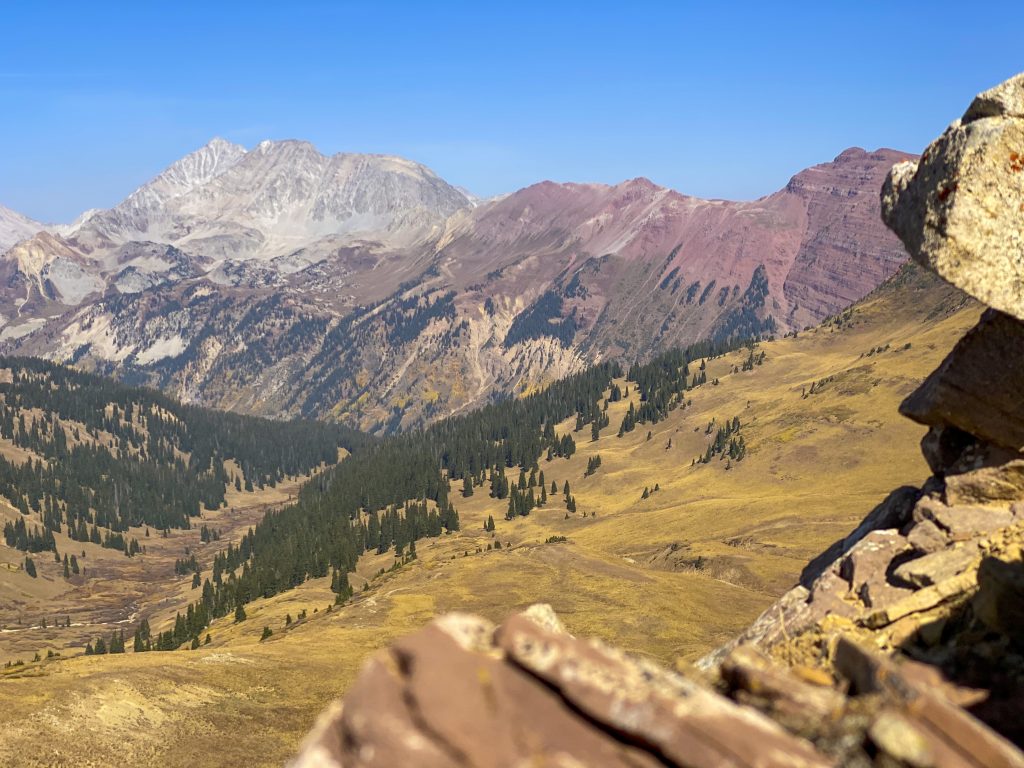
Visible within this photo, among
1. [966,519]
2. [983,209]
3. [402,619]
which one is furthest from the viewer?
[402,619]

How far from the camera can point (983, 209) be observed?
26.4 m

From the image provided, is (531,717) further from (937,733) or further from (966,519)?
(966,519)

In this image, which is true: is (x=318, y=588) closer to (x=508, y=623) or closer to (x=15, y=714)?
(x=15, y=714)

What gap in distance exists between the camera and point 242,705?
70500 mm

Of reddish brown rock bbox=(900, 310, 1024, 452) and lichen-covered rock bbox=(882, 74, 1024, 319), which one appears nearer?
lichen-covered rock bbox=(882, 74, 1024, 319)

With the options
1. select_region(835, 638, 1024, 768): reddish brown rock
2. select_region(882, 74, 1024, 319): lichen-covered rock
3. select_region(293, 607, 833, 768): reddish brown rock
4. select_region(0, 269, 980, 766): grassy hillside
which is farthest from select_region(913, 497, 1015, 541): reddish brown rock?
select_region(0, 269, 980, 766): grassy hillside

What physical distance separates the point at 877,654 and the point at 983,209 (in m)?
15.0

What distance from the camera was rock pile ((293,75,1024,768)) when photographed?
1361cm

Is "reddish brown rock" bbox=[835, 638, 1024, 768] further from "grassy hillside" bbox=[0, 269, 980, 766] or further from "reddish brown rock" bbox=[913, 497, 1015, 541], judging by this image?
"grassy hillside" bbox=[0, 269, 980, 766]

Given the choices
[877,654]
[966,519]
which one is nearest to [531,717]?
[877,654]

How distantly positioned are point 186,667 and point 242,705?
11706mm

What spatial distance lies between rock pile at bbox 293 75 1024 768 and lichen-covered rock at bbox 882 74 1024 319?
0.18 feet

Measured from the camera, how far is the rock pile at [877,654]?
13.6m

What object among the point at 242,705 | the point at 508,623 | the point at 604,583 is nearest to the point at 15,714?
the point at 242,705
